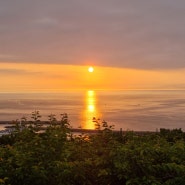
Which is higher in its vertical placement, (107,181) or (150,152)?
(150,152)

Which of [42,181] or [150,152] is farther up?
[150,152]

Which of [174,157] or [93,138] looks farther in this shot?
[93,138]

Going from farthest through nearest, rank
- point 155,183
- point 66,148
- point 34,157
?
1. point 66,148
2. point 34,157
3. point 155,183

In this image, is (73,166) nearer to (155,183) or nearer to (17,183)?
(17,183)

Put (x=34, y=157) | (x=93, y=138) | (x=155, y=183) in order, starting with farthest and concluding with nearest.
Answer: (x=93, y=138) → (x=34, y=157) → (x=155, y=183)

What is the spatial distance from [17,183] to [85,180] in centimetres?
171

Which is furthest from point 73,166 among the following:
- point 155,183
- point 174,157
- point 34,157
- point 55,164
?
point 174,157

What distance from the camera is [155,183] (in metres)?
8.55

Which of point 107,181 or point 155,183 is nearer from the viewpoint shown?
point 155,183

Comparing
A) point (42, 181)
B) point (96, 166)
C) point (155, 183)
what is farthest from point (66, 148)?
point (155, 183)

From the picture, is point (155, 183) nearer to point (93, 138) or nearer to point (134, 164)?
point (134, 164)

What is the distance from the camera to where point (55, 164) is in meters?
8.85

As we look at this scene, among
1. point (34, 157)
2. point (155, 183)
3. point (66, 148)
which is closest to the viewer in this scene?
point (155, 183)

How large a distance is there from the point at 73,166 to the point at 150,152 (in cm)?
205
